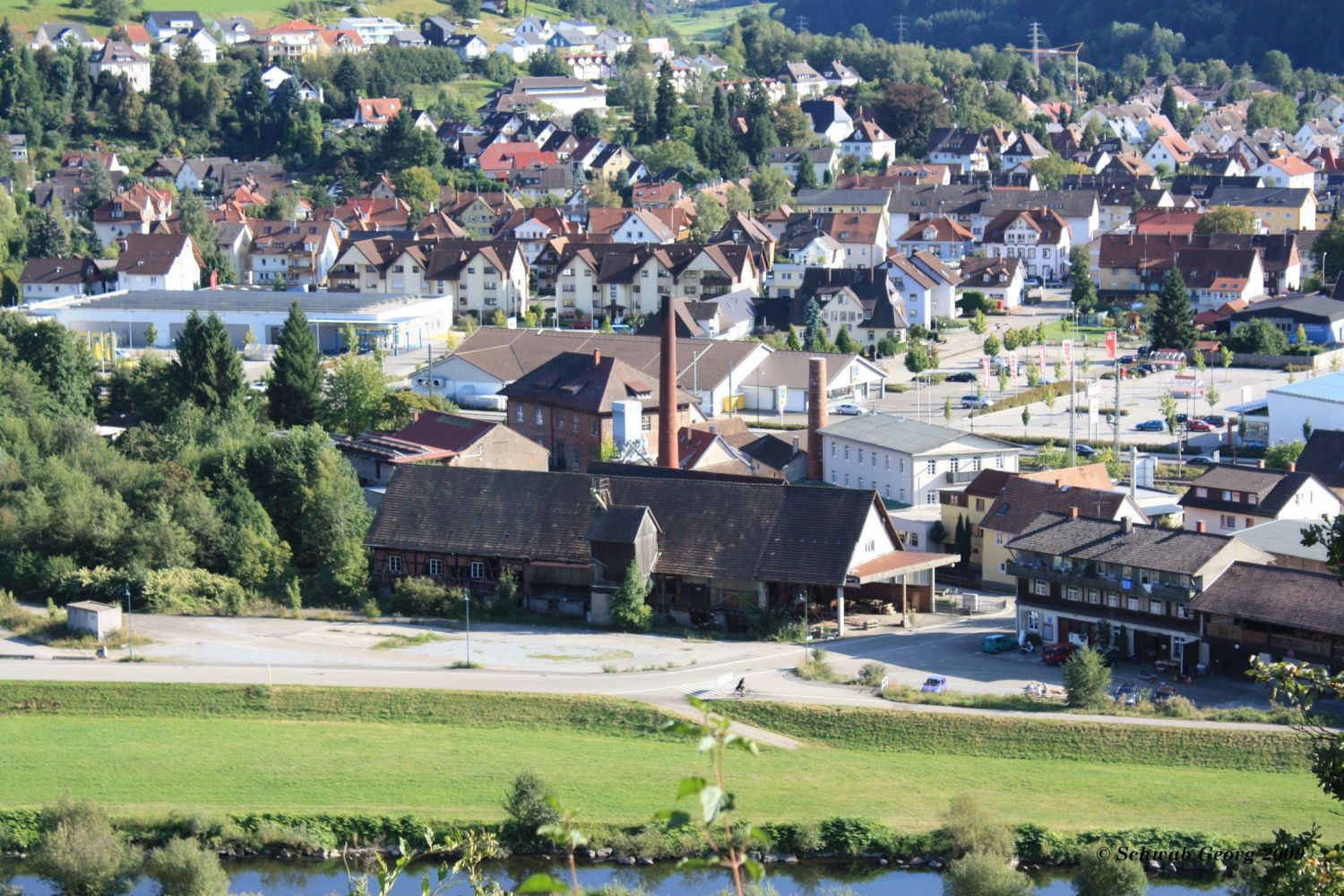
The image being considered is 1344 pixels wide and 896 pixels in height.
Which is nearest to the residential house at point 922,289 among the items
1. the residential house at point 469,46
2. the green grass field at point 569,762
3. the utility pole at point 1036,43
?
the green grass field at point 569,762

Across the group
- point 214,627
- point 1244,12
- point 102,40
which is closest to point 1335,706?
point 214,627

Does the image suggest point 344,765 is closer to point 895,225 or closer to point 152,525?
point 152,525

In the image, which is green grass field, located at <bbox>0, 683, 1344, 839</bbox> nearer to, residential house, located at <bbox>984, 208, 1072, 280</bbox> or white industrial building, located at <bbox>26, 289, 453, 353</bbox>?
white industrial building, located at <bbox>26, 289, 453, 353</bbox>

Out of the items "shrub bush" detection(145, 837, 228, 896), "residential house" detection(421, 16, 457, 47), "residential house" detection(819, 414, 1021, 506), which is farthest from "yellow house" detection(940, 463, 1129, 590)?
"residential house" detection(421, 16, 457, 47)

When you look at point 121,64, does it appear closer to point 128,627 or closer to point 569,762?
point 128,627

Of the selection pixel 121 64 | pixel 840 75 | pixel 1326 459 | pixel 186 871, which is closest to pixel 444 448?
pixel 1326 459
